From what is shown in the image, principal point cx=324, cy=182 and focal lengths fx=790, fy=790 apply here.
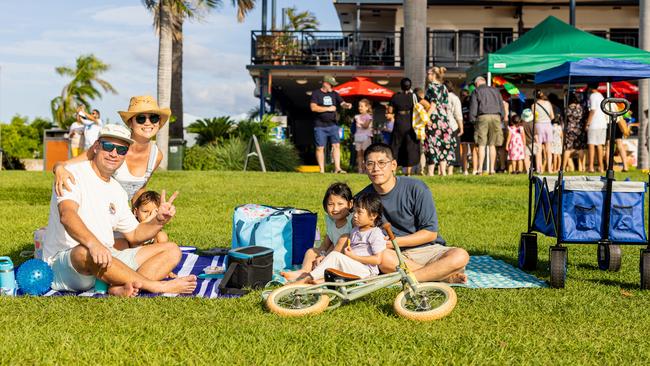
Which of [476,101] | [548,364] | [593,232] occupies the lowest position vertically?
[548,364]

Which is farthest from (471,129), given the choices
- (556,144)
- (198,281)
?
(198,281)

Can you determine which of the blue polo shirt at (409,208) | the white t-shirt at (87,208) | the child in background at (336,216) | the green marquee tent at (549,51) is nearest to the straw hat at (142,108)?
the white t-shirt at (87,208)

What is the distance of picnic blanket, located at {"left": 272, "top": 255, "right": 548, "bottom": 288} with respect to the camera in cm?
620

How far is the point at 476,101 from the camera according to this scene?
1558 cm

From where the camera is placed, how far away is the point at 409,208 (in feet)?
20.8

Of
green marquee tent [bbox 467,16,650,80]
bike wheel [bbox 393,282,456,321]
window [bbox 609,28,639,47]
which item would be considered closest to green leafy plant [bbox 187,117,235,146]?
green marquee tent [bbox 467,16,650,80]

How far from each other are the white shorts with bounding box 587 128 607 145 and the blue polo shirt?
10947 mm

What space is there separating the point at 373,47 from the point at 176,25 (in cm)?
826

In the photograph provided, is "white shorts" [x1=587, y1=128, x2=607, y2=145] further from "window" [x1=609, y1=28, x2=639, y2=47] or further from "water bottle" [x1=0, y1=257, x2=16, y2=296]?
"water bottle" [x1=0, y1=257, x2=16, y2=296]

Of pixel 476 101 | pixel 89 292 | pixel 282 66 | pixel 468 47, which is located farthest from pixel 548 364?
pixel 468 47

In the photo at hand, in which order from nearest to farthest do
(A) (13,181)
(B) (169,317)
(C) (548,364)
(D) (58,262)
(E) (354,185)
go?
1. (C) (548,364)
2. (B) (169,317)
3. (D) (58,262)
4. (E) (354,185)
5. (A) (13,181)

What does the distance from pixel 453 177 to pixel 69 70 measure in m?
45.1

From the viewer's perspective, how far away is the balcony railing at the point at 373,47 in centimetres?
2648

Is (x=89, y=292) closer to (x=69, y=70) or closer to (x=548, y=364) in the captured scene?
(x=548, y=364)
